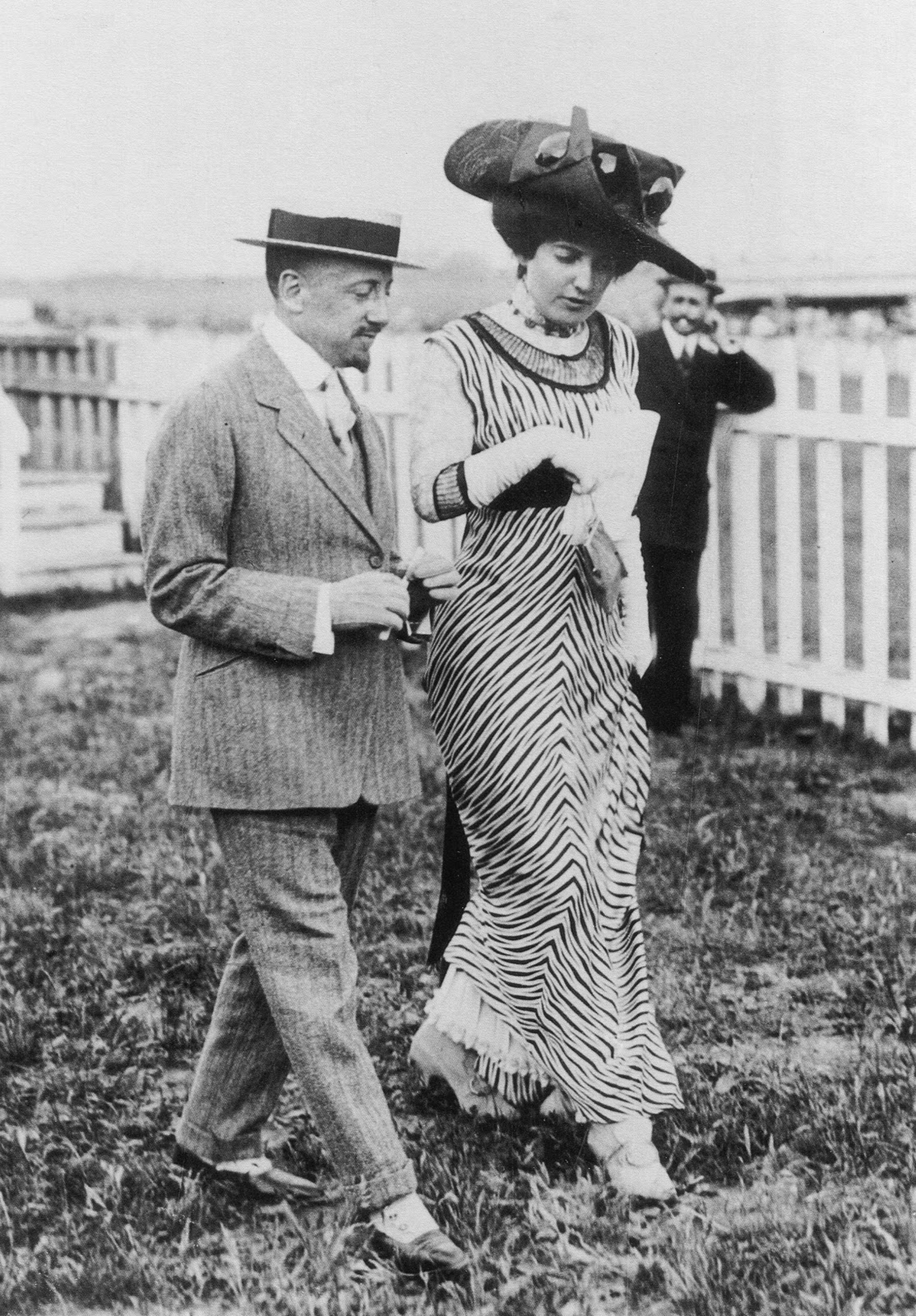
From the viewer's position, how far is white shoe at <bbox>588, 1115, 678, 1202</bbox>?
3365mm

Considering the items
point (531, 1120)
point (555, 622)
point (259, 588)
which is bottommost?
point (531, 1120)

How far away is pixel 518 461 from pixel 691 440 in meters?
3.61

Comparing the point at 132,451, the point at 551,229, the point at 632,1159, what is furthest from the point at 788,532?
the point at 132,451

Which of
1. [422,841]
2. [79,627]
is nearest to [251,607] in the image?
[422,841]

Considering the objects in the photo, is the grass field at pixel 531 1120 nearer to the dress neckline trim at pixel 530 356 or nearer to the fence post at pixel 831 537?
the fence post at pixel 831 537

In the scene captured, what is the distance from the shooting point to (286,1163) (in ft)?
11.9

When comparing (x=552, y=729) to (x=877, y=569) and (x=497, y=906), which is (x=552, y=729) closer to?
(x=497, y=906)

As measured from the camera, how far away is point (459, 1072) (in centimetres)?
384

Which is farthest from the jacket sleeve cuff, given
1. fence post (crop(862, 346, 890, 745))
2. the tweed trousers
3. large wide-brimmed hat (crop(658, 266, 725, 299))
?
fence post (crop(862, 346, 890, 745))

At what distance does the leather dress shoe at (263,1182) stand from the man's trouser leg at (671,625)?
3740mm

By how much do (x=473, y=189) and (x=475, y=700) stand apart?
3.61ft

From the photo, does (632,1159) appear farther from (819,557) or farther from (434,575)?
(819,557)

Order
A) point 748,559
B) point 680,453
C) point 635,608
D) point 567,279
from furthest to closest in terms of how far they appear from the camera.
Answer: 1. point 748,559
2. point 680,453
3. point 635,608
4. point 567,279

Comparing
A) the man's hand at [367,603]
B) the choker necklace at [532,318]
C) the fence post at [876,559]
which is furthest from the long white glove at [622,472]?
the fence post at [876,559]
